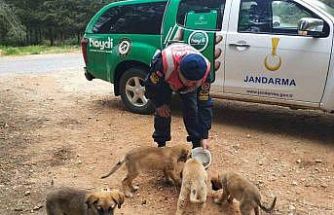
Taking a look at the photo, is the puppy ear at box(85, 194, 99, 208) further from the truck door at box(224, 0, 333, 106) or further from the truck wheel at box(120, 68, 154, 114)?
the truck wheel at box(120, 68, 154, 114)

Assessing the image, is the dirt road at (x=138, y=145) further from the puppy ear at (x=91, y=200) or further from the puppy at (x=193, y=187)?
the puppy ear at (x=91, y=200)

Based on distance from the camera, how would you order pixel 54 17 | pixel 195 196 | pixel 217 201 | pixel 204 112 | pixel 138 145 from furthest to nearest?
pixel 54 17 < pixel 138 145 < pixel 204 112 < pixel 217 201 < pixel 195 196

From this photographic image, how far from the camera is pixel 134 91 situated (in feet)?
25.2

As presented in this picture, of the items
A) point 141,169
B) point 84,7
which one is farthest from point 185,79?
point 84,7

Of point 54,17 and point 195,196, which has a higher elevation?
point 54,17

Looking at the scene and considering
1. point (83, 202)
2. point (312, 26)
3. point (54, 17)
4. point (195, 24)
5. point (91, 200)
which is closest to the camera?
point (91, 200)

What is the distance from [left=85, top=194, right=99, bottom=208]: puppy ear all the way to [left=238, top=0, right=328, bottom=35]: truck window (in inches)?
143

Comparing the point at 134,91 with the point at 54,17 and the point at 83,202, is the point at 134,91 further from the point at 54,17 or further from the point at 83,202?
the point at 54,17

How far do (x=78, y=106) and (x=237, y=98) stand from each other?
291cm

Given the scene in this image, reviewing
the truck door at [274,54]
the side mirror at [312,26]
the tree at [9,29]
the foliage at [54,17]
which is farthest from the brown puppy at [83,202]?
the foliage at [54,17]

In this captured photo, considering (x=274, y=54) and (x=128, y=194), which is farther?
(x=274, y=54)

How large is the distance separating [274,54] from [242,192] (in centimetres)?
257

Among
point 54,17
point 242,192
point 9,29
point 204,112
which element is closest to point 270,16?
point 204,112

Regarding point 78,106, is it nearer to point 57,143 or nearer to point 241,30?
point 57,143
